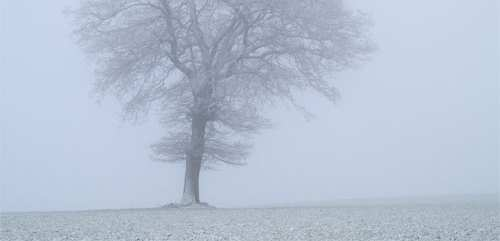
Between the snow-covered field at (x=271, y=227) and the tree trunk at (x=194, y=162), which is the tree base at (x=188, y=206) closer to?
the tree trunk at (x=194, y=162)

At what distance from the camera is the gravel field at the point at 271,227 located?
11469mm

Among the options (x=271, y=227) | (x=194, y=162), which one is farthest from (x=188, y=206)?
(x=271, y=227)

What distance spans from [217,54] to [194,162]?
11.4 feet

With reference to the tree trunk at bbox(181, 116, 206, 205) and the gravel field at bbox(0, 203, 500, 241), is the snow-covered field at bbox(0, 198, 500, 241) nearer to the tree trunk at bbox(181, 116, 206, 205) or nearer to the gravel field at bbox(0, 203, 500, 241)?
the gravel field at bbox(0, 203, 500, 241)

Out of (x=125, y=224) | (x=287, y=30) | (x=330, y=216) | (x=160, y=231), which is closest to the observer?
(x=160, y=231)

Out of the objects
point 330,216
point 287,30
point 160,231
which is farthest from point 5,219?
point 287,30

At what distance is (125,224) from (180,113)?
825 cm

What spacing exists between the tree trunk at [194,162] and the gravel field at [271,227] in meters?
5.72

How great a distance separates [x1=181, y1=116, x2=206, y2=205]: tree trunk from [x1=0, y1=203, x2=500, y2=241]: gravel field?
18.8 ft

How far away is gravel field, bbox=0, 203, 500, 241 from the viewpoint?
11.5 metres

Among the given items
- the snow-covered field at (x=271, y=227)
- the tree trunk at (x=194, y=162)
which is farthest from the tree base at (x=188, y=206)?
the snow-covered field at (x=271, y=227)

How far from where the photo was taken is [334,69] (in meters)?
21.8

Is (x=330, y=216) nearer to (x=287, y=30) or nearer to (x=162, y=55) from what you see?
(x=287, y=30)

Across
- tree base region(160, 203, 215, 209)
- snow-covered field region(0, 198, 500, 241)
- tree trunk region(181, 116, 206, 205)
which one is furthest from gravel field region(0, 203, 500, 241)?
tree trunk region(181, 116, 206, 205)
